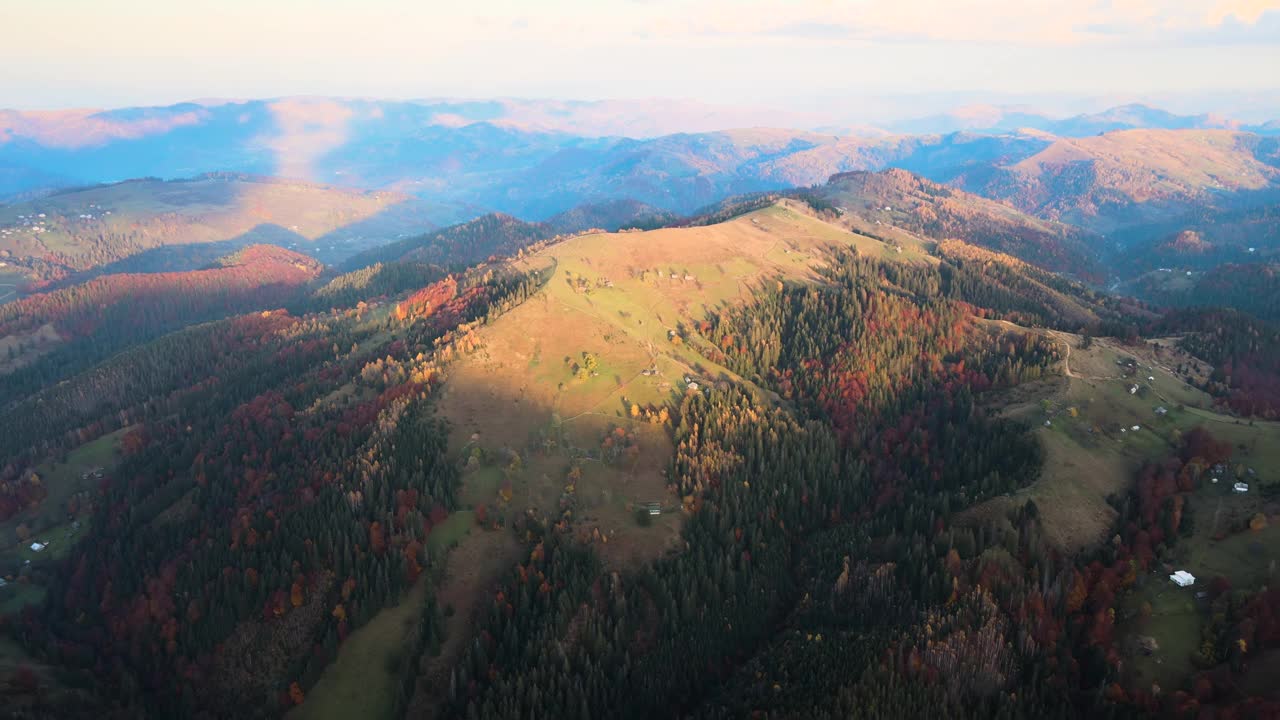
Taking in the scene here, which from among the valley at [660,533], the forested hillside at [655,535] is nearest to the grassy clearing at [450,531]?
the valley at [660,533]

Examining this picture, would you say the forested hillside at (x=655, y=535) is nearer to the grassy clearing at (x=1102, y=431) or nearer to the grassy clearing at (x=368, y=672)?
the grassy clearing at (x=368, y=672)

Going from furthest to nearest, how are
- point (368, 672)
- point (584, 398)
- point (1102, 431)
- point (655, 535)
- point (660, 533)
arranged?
point (584, 398), point (1102, 431), point (660, 533), point (655, 535), point (368, 672)

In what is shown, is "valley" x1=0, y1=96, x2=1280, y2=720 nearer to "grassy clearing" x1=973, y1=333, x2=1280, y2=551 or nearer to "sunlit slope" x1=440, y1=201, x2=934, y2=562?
"grassy clearing" x1=973, y1=333, x2=1280, y2=551

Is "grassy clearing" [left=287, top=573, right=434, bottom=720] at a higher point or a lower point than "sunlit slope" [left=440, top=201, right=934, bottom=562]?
lower

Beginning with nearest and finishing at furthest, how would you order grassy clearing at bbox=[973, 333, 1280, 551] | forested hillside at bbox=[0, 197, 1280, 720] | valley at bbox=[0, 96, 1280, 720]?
forested hillside at bbox=[0, 197, 1280, 720] < valley at bbox=[0, 96, 1280, 720] < grassy clearing at bbox=[973, 333, 1280, 551]

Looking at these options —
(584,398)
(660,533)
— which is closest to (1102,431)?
(660,533)

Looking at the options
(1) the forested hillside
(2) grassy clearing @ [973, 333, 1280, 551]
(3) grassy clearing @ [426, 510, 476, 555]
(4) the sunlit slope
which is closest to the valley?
(3) grassy clearing @ [426, 510, 476, 555]

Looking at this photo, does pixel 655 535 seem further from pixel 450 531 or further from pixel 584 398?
pixel 584 398

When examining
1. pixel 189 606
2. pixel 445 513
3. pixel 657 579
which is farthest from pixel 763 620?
pixel 189 606

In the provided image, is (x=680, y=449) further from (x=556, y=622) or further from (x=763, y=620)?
(x=556, y=622)
